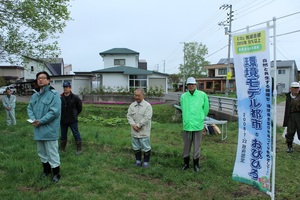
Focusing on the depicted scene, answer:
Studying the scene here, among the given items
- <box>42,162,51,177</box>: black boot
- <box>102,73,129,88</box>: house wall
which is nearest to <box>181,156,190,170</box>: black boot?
<box>42,162,51,177</box>: black boot

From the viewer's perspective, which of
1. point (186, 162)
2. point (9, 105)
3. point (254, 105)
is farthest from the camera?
point (9, 105)

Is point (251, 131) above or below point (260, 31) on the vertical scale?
below

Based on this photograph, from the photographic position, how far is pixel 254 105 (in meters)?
3.62

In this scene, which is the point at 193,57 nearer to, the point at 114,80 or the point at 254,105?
the point at 114,80

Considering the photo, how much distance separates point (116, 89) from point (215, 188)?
25.9 metres

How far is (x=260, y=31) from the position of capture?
3.51 m

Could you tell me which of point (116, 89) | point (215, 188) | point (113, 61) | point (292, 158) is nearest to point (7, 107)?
point (215, 188)

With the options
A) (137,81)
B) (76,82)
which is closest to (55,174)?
(137,81)

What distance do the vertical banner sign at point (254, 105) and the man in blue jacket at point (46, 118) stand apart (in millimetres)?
2868

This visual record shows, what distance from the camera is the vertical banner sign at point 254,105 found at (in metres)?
3.47

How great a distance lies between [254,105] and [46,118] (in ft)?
10.1

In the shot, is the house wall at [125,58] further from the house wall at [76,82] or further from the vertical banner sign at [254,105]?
the vertical banner sign at [254,105]

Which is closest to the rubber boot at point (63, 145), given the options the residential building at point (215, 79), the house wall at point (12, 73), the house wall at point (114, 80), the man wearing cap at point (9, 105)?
the man wearing cap at point (9, 105)

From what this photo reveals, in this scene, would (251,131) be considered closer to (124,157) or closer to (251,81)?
(251,81)
